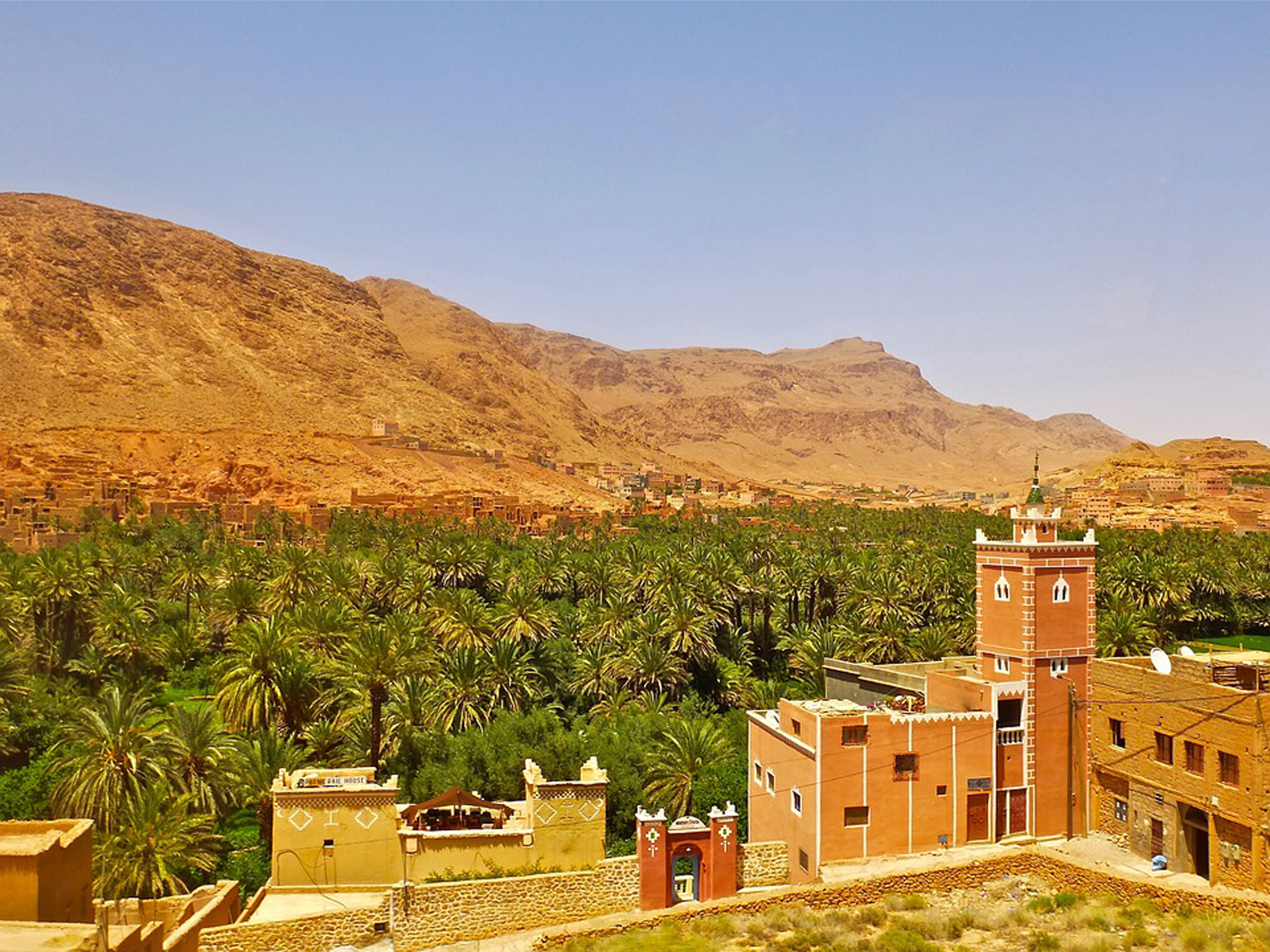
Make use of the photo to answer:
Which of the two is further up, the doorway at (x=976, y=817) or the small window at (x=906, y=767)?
the small window at (x=906, y=767)

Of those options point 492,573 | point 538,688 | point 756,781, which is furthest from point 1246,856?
point 492,573

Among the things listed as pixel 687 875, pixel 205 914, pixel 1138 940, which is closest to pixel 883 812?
pixel 687 875

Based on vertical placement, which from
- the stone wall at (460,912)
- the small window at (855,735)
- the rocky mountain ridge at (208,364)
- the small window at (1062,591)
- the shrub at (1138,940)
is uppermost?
the rocky mountain ridge at (208,364)

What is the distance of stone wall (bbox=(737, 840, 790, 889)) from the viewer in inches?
947

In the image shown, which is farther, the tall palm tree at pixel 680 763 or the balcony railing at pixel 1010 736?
the tall palm tree at pixel 680 763

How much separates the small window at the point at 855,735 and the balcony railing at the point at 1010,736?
4082 millimetres

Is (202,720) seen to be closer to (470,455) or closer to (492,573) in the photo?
(492,573)

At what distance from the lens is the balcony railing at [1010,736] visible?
26.5 metres

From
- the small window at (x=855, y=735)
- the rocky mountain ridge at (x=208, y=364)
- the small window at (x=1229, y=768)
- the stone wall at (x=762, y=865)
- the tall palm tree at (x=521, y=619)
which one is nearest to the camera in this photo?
the small window at (x=1229, y=768)

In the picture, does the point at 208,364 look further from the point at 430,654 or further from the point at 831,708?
the point at 831,708

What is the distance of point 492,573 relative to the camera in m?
55.3

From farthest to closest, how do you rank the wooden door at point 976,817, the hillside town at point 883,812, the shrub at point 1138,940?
the wooden door at point 976,817
the hillside town at point 883,812
the shrub at point 1138,940

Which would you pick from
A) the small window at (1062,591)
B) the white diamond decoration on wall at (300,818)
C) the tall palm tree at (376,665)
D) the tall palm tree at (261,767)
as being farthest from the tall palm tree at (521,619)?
the small window at (1062,591)

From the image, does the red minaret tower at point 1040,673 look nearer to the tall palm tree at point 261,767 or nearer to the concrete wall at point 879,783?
the concrete wall at point 879,783
